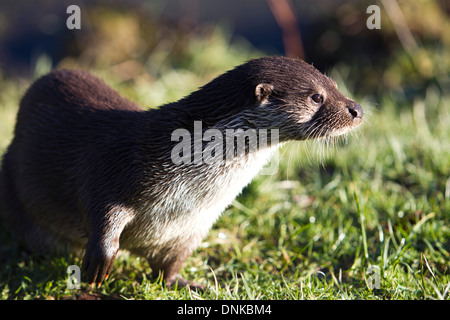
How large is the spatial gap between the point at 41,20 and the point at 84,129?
548 centimetres

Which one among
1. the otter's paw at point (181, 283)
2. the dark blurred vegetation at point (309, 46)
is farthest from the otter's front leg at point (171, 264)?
the dark blurred vegetation at point (309, 46)

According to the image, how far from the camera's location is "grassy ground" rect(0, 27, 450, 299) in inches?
116

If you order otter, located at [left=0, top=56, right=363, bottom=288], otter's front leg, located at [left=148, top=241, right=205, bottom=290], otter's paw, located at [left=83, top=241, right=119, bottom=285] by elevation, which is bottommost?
otter's front leg, located at [left=148, top=241, right=205, bottom=290]

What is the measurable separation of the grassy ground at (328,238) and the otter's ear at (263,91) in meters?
0.42

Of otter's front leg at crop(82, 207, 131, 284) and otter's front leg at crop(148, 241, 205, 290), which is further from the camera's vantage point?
otter's front leg at crop(148, 241, 205, 290)

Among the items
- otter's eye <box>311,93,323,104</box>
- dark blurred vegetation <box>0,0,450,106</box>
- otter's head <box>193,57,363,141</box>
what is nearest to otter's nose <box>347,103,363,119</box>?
otter's head <box>193,57,363,141</box>

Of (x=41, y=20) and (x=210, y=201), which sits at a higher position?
(x=41, y=20)

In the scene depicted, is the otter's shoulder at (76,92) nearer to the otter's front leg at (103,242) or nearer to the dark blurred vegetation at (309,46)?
the otter's front leg at (103,242)

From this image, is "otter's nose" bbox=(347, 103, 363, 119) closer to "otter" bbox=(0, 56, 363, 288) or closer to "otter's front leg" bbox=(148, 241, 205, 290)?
"otter" bbox=(0, 56, 363, 288)

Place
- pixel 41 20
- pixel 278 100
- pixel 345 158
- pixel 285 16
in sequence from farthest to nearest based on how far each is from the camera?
pixel 41 20
pixel 285 16
pixel 345 158
pixel 278 100

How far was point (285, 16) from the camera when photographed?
632cm

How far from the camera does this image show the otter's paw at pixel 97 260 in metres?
2.71

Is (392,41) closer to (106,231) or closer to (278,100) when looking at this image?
(278,100)
